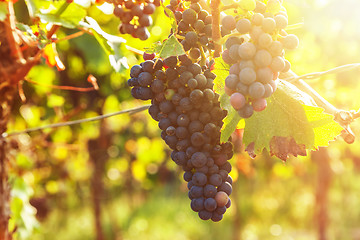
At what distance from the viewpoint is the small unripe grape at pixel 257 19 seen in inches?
29.4

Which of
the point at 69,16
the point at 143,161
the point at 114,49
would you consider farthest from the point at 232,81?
the point at 143,161

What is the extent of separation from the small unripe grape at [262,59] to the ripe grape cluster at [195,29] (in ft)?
0.64

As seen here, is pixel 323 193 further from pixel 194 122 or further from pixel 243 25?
pixel 243 25

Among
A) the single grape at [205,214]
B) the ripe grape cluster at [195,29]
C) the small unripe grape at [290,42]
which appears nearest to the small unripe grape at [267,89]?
the small unripe grape at [290,42]

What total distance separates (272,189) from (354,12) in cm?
773

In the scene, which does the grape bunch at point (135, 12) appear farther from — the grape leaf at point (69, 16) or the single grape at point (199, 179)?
the single grape at point (199, 179)

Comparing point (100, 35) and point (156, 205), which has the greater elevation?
point (100, 35)

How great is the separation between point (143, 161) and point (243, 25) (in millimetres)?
4443

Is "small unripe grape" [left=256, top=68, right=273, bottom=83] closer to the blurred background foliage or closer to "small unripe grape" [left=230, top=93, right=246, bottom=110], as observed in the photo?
"small unripe grape" [left=230, top=93, right=246, bottom=110]

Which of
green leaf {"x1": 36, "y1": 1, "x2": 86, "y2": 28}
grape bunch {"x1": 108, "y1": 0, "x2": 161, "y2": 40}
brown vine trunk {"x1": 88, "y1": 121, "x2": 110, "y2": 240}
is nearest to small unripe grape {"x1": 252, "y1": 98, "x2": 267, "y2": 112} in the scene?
grape bunch {"x1": 108, "y1": 0, "x2": 161, "y2": 40}

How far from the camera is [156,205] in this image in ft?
33.0

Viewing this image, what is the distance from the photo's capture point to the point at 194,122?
0.92 metres

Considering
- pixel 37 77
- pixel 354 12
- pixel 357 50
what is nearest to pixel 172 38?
pixel 37 77

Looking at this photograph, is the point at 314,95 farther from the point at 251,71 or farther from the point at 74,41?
the point at 74,41
